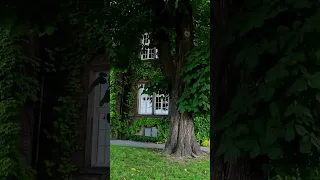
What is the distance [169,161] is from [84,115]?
4.47 metres

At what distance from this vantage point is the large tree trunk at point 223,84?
2053 mm

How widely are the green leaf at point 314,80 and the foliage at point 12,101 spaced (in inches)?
75.6

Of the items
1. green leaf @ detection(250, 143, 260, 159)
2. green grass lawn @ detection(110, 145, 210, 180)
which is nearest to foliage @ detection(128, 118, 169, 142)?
green grass lawn @ detection(110, 145, 210, 180)

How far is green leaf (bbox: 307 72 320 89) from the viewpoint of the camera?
153 cm

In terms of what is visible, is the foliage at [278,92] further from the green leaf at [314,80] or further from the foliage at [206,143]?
the foliage at [206,143]

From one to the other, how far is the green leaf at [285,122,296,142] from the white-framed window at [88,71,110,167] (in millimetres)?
1368

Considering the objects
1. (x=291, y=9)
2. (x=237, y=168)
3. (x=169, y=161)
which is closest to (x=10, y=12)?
(x=291, y=9)

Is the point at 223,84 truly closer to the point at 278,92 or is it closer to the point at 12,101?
the point at 278,92

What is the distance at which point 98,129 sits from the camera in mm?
2707

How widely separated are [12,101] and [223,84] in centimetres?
166

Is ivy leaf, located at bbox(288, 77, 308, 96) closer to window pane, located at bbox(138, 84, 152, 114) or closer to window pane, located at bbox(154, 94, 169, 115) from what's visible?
window pane, located at bbox(154, 94, 169, 115)

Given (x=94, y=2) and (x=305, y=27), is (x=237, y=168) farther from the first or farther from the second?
(x=94, y=2)

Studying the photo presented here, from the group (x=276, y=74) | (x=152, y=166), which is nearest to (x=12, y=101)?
(x=276, y=74)

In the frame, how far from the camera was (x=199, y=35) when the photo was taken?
286 inches
